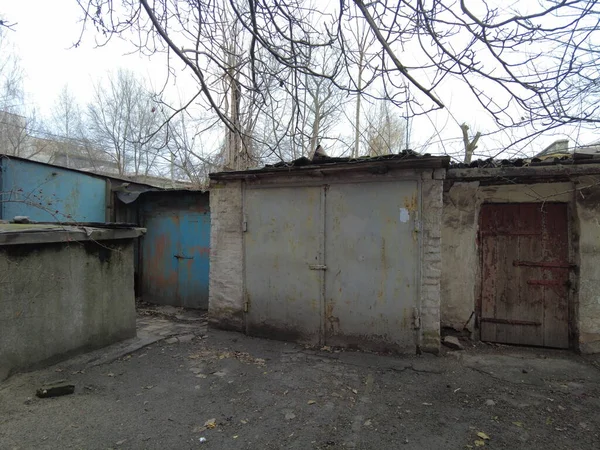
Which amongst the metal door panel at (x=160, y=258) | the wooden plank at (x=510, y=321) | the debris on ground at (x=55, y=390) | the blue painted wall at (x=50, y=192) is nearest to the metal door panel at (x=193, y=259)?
the metal door panel at (x=160, y=258)

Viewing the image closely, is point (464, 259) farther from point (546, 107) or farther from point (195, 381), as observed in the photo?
point (195, 381)

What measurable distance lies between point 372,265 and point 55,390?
3.77m

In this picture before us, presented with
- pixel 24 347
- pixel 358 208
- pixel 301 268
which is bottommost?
pixel 24 347

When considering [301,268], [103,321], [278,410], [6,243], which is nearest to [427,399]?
[278,410]

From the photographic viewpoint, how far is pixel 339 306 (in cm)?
478

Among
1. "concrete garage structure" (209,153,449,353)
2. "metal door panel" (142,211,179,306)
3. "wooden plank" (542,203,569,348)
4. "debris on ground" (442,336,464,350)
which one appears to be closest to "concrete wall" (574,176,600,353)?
"wooden plank" (542,203,569,348)

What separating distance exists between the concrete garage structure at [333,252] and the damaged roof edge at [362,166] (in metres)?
0.01

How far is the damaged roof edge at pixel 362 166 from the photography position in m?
4.29

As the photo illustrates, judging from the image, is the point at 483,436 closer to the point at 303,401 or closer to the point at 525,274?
the point at 303,401

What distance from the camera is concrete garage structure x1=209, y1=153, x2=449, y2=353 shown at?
4.40m

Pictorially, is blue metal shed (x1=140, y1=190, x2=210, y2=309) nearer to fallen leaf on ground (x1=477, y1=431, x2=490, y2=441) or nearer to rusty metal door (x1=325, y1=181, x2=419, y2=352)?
rusty metal door (x1=325, y1=181, x2=419, y2=352)

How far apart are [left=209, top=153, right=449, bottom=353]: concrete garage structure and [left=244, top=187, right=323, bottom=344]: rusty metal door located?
15 millimetres

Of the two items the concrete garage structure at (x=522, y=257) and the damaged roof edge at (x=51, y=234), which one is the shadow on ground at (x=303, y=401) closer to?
the concrete garage structure at (x=522, y=257)

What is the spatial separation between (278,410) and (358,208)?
2.66 metres
